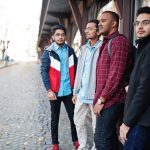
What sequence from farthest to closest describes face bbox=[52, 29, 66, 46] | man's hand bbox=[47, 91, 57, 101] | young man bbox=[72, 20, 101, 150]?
face bbox=[52, 29, 66, 46] < man's hand bbox=[47, 91, 57, 101] < young man bbox=[72, 20, 101, 150]

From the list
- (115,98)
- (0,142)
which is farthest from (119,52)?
(0,142)

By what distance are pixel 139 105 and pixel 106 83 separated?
1.01 m

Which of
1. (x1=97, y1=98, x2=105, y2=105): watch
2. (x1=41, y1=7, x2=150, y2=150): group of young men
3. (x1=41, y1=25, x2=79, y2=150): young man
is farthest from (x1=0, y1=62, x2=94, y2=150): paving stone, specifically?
(x1=97, y1=98, x2=105, y2=105): watch

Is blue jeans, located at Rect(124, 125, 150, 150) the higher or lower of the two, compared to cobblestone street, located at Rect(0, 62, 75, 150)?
higher

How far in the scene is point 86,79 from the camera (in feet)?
17.7

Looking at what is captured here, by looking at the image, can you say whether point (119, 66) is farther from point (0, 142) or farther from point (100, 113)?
point (0, 142)

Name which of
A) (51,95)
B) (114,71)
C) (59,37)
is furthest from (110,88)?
(59,37)

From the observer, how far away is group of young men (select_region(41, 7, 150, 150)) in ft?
11.0

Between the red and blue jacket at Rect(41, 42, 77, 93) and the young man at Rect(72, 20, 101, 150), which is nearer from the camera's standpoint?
the young man at Rect(72, 20, 101, 150)

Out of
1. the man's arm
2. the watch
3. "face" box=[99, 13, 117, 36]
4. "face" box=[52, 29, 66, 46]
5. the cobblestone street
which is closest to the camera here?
the man's arm

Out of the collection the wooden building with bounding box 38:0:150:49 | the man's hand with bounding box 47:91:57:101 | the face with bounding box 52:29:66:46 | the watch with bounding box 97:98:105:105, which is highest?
the wooden building with bounding box 38:0:150:49

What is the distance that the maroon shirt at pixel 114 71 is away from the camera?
13.6 feet

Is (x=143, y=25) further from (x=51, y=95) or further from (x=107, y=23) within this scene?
(x=51, y=95)

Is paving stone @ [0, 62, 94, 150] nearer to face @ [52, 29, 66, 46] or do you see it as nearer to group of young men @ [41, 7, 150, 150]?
group of young men @ [41, 7, 150, 150]
